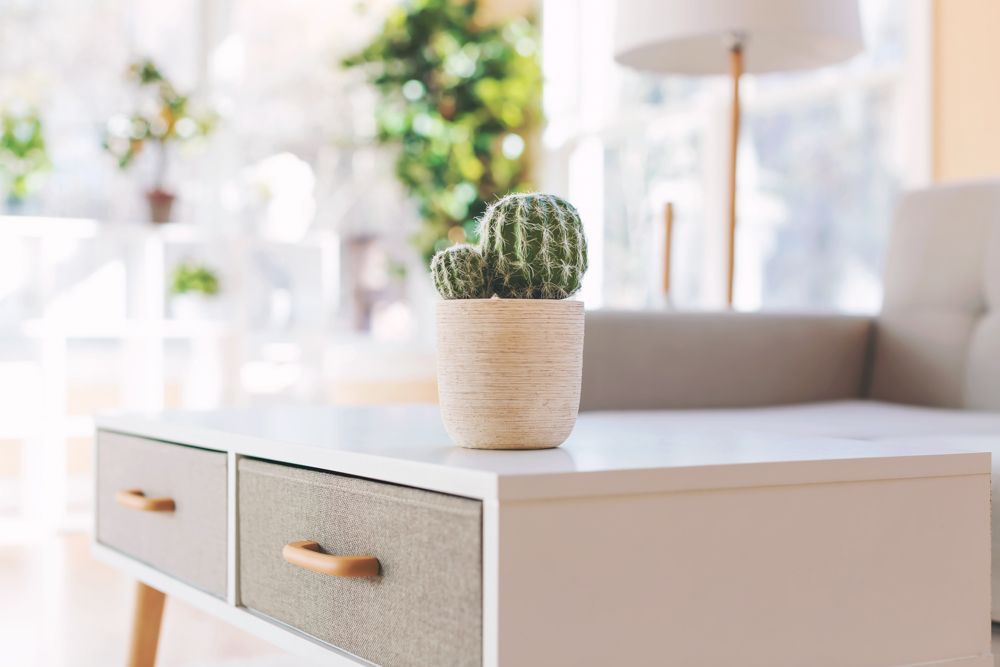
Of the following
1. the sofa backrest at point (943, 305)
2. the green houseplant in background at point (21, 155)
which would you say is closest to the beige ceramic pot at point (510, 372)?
the sofa backrest at point (943, 305)

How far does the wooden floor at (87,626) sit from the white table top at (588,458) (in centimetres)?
78

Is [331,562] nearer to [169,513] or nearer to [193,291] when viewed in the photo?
[169,513]

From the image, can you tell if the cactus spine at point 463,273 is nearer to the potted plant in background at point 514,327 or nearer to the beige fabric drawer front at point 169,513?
the potted plant in background at point 514,327

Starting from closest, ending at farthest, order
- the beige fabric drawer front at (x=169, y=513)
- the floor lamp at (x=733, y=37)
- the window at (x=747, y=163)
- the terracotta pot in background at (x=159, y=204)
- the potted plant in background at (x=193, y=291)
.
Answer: the beige fabric drawer front at (x=169, y=513), the floor lamp at (x=733, y=37), the window at (x=747, y=163), the terracotta pot in background at (x=159, y=204), the potted plant in background at (x=193, y=291)

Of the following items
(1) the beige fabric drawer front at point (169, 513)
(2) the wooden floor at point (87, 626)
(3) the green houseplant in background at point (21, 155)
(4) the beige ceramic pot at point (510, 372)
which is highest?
(3) the green houseplant in background at point (21, 155)

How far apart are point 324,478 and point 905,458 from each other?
502mm

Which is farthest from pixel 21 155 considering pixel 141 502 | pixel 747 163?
pixel 141 502

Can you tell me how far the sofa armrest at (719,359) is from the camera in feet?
6.50

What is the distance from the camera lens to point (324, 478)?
3.34ft

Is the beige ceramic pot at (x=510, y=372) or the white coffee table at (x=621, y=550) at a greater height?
the beige ceramic pot at (x=510, y=372)

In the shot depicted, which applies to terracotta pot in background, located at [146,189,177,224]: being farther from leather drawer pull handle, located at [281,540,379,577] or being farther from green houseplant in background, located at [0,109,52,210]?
leather drawer pull handle, located at [281,540,379,577]

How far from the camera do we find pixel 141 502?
136 cm

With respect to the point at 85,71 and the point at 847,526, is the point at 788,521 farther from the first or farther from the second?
the point at 85,71

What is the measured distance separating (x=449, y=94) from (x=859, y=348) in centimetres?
260
